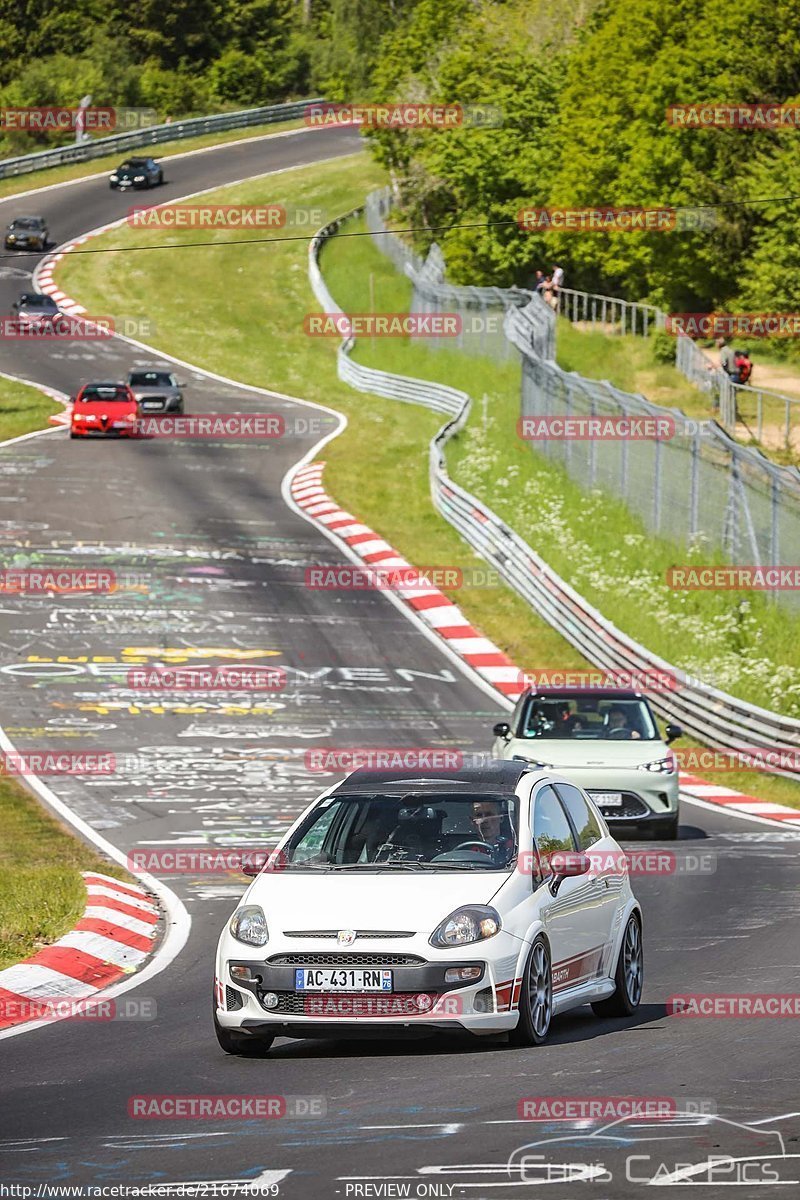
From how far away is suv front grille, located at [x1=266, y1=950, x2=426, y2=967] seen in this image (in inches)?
390

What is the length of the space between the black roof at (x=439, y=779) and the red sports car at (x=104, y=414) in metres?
39.2

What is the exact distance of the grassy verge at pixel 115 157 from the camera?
305ft

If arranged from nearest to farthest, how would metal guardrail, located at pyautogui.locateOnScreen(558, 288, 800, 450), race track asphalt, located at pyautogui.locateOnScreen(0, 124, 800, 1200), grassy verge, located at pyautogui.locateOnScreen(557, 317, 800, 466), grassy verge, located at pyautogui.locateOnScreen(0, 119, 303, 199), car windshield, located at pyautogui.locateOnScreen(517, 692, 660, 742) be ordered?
1. race track asphalt, located at pyautogui.locateOnScreen(0, 124, 800, 1200)
2. car windshield, located at pyautogui.locateOnScreen(517, 692, 660, 742)
3. metal guardrail, located at pyautogui.locateOnScreen(558, 288, 800, 450)
4. grassy verge, located at pyautogui.locateOnScreen(557, 317, 800, 466)
5. grassy verge, located at pyautogui.locateOnScreen(0, 119, 303, 199)

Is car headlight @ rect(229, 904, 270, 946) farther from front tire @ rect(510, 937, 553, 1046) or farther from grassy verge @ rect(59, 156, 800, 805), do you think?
grassy verge @ rect(59, 156, 800, 805)

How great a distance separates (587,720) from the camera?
22078 mm

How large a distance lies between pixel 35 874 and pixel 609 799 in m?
6.31

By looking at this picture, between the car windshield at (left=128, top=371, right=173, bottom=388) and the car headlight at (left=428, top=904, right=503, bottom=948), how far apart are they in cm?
4570

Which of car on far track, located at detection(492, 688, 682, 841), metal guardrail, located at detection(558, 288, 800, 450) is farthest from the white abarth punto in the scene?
metal guardrail, located at detection(558, 288, 800, 450)

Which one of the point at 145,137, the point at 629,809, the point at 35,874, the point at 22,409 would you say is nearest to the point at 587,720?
the point at 629,809

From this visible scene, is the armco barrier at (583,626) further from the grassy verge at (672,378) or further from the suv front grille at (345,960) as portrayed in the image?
the suv front grille at (345,960)

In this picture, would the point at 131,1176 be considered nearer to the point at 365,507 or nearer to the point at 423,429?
the point at 365,507

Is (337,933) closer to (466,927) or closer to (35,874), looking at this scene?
(466,927)

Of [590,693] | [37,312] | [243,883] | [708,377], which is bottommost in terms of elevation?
[37,312]

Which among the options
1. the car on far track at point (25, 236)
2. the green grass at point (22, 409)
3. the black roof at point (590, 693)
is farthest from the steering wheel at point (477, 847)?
the car on far track at point (25, 236)
